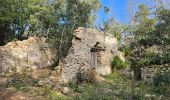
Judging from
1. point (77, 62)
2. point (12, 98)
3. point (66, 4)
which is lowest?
point (12, 98)

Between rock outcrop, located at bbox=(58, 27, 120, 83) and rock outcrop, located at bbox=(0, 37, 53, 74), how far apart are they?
13.1 feet

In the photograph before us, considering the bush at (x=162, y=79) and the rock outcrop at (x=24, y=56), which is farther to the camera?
the rock outcrop at (x=24, y=56)

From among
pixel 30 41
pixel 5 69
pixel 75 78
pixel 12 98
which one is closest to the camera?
pixel 12 98

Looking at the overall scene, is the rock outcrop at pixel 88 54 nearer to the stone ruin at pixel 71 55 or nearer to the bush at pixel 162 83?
the stone ruin at pixel 71 55

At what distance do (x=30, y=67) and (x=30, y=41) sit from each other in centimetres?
186

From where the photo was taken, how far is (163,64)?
20.5 meters

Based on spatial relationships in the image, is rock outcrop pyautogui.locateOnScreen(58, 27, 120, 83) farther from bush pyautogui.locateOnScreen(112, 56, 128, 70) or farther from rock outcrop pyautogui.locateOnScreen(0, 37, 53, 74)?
rock outcrop pyautogui.locateOnScreen(0, 37, 53, 74)

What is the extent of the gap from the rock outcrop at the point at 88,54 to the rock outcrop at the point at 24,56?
399cm

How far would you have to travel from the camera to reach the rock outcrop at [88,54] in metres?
18.9

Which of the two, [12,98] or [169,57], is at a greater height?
[169,57]

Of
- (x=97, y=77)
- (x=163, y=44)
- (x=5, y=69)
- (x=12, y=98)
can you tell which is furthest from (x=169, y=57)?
(x=5, y=69)

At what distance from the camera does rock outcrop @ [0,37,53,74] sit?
77.8ft

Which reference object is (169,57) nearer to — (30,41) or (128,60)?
(128,60)

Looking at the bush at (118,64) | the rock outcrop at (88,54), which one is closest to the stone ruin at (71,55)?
the rock outcrop at (88,54)
